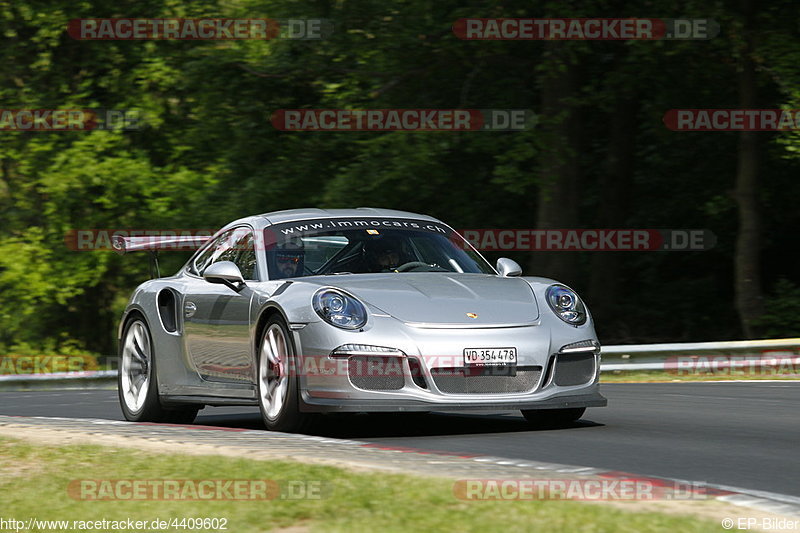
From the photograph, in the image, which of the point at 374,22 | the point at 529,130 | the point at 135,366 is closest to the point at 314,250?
the point at 135,366

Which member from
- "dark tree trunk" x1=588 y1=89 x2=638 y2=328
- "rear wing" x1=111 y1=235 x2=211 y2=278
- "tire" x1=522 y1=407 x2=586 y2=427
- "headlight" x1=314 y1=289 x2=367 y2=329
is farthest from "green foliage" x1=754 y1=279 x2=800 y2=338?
"headlight" x1=314 y1=289 x2=367 y2=329

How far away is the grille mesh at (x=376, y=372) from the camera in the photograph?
807 centimetres

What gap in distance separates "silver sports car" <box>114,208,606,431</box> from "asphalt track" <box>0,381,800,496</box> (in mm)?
301

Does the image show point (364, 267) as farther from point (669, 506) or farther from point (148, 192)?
point (148, 192)

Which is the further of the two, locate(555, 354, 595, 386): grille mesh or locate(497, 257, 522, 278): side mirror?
locate(497, 257, 522, 278): side mirror

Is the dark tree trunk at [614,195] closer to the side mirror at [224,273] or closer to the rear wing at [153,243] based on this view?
the rear wing at [153,243]

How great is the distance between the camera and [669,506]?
208 inches

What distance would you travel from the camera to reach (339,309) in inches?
324

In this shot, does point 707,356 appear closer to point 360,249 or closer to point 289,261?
point 360,249

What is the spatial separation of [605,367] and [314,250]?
7313 millimetres

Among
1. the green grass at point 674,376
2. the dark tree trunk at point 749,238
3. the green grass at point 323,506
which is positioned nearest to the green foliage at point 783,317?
the dark tree trunk at point 749,238

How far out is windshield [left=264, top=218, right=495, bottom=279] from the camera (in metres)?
9.20

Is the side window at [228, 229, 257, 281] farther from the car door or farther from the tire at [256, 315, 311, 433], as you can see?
the tire at [256, 315, 311, 433]

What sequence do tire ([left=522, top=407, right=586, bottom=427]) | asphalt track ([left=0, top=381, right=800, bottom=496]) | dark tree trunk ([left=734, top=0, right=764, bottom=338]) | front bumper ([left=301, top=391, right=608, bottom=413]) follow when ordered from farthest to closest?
dark tree trunk ([left=734, top=0, right=764, bottom=338])
tire ([left=522, top=407, right=586, bottom=427])
front bumper ([left=301, top=391, right=608, bottom=413])
asphalt track ([left=0, top=381, right=800, bottom=496])
